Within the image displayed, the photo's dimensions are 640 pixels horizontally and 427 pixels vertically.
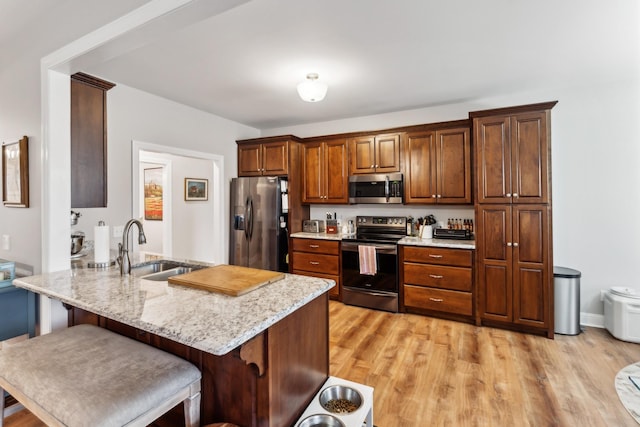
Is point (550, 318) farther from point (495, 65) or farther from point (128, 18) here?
point (128, 18)

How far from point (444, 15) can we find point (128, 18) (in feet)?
6.17

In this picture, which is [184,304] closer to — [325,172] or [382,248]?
[382,248]

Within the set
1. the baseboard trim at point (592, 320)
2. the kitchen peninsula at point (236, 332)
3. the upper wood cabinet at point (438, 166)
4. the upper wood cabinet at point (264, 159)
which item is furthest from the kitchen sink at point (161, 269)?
the baseboard trim at point (592, 320)

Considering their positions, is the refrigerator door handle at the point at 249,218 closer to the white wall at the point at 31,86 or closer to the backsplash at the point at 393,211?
the backsplash at the point at 393,211

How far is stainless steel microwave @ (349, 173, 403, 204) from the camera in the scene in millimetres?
3963

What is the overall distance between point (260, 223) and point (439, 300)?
2470mm

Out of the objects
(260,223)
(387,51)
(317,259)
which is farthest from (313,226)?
(387,51)

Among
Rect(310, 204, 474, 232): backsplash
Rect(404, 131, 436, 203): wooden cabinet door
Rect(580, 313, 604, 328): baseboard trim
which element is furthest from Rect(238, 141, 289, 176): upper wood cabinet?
Rect(580, 313, 604, 328): baseboard trim

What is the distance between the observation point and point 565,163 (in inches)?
132

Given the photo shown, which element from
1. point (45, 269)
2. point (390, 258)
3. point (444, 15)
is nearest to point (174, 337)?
point (45, 269)

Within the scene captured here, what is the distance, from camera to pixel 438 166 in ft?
12.2

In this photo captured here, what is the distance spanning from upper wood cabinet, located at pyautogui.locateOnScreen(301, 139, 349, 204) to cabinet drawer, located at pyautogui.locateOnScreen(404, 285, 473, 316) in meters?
1.48

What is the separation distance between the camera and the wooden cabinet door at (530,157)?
2957 mm

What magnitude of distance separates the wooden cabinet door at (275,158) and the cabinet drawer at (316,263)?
3.95 feet
